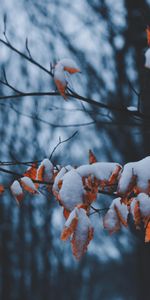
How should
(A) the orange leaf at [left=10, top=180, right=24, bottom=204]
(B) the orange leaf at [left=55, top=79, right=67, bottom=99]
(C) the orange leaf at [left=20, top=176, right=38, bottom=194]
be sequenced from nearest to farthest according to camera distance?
(B) the orange leaf at [left=55, top=79, right=67, bottom=99] → (C) the orange leaf at [left=20, top=176, right=38, bottom=194] → (A) the orange leaf at [left=10, top=180, right=24, bottom=204]

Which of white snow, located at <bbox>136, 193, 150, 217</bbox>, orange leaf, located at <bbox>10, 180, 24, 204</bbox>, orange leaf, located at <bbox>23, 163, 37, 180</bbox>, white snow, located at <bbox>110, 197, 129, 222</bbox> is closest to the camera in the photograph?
white snow, located at <bbox>136, 193, 150, 217</bbox>

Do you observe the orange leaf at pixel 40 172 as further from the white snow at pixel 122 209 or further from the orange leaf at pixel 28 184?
the white snow at pixel 122 209

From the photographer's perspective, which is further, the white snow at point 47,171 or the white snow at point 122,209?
the white snow at point 47,171

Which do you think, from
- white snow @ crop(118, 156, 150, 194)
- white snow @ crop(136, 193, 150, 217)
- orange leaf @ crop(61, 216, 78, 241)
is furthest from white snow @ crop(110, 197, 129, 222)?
orange leaf @ crop(61, 216, 78, 241)

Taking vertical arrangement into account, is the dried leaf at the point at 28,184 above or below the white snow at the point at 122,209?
above

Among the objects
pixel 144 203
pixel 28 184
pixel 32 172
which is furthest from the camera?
pixel 32 172

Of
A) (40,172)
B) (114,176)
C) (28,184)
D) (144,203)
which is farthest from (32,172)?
(144,203)

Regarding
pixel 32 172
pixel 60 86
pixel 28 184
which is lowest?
pixel 28 184

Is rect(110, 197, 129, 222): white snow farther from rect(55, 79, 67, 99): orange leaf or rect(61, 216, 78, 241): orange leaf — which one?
rect(55, 79, 67, 99): orange leaf

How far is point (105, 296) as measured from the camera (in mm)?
72000

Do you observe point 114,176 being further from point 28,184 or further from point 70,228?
point 28,184

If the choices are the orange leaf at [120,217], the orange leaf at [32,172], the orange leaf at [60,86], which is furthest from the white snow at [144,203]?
the orange leaf at [32,172]

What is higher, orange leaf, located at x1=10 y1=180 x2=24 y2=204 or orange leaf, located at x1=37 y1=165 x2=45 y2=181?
orange leaf, located at x1=37 y1=165 x2=45 y2=181

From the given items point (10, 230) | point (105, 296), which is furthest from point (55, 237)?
point (105, 296)
